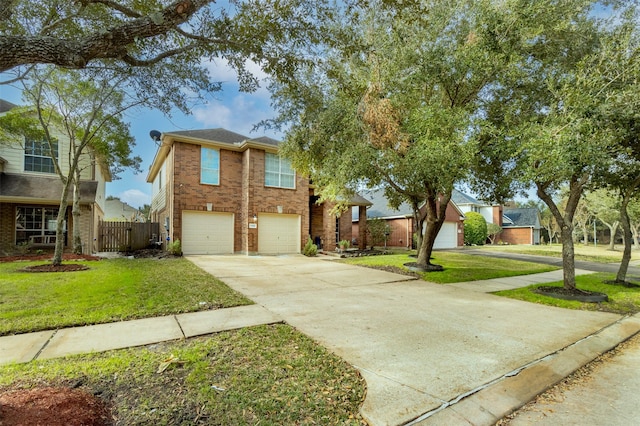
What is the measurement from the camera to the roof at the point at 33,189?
43.6ft

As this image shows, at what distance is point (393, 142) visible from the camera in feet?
27.4

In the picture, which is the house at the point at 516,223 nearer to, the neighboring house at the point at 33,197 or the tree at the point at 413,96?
the tree at the point at 413,96

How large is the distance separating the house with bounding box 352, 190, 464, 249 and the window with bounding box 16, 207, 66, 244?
1763 cm

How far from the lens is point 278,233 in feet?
54.5

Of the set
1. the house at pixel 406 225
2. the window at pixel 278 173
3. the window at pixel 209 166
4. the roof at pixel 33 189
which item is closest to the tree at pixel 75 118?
the roof at pixel 33 189

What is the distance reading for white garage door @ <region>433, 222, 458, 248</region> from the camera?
1021 inches

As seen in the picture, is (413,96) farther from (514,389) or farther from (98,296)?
(98,296)

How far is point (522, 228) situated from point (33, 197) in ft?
151

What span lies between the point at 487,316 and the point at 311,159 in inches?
273

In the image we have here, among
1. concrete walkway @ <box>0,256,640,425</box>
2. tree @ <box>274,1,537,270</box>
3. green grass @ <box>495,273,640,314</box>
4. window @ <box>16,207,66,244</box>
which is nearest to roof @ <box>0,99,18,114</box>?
window @ <box>16,207,66,244</box>

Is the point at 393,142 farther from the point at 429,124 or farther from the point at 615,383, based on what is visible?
the point at 615,383

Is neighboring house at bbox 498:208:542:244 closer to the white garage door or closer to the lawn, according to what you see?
the lawn

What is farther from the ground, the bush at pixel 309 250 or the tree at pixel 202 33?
the tree at pixel 202 33

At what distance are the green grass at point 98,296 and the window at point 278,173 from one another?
8.02 metres
